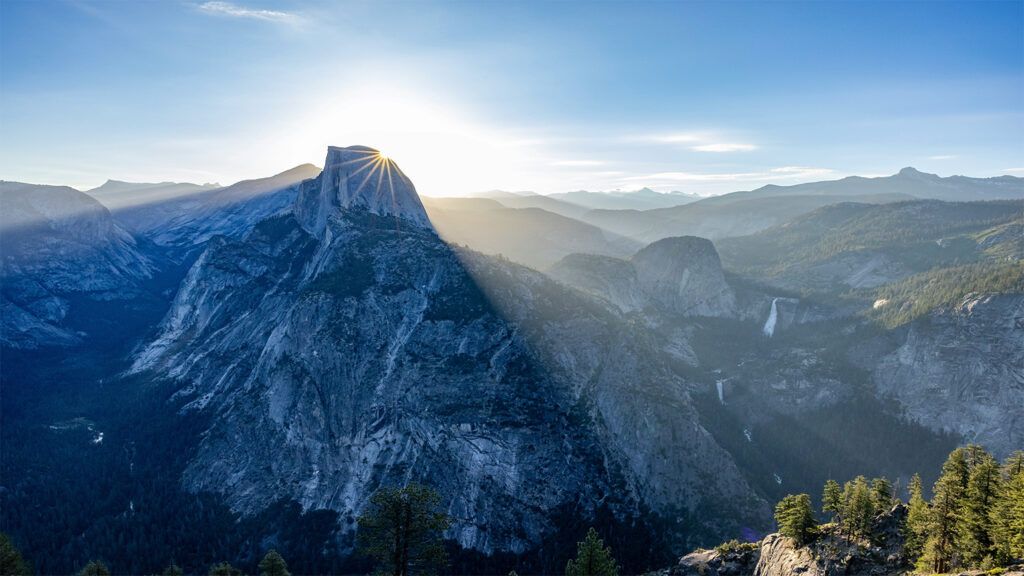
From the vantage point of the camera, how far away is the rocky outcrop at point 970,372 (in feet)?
522

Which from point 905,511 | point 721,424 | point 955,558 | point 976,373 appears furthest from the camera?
point 721,424

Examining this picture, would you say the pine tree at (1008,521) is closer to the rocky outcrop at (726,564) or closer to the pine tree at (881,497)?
the pine tree at (881,497)

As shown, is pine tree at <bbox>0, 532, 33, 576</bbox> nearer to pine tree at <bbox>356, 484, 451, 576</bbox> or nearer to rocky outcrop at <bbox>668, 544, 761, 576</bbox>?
pine tree at <bbox>356, 484, 451, 576</bbox>

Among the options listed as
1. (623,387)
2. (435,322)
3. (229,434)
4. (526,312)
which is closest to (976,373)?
(623,387)

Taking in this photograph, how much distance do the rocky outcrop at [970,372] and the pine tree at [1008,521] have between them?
146456mm

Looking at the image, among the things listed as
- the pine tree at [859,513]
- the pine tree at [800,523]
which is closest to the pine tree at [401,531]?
the pine tree at [800,523]

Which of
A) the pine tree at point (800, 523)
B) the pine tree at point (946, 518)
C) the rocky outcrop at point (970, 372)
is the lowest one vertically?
the rocky outcrop at point (970, 372)

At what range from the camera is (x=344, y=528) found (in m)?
125

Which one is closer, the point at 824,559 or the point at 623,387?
the point at 824,559

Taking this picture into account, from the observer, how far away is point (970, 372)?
16850 centimetres

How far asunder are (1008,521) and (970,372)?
16195 cm

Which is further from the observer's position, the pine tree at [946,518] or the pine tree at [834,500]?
the pine tree at [834,500]

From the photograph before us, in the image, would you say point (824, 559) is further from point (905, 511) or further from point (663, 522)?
point (663, 522)

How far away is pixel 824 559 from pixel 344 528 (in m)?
103
